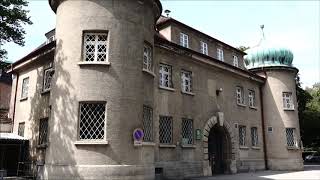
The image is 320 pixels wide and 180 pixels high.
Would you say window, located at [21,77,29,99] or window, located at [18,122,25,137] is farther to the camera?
window, located at [21,77,29,99]

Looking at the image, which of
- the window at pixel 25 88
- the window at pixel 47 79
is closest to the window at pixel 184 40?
the window at pixel 47 79

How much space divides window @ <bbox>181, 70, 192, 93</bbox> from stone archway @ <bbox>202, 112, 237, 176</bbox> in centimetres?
246

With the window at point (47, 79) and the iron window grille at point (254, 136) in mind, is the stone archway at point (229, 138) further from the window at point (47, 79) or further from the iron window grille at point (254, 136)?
the window at point (47, 79)

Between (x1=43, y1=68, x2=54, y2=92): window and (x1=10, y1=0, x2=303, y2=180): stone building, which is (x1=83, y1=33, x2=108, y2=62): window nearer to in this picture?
(x1=10, y1=0, x2=303, y2=180): stone building

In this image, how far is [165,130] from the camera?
18.6 metres

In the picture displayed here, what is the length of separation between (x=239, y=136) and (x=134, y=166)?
40.8 ft

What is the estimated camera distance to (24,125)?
2072 centimetres

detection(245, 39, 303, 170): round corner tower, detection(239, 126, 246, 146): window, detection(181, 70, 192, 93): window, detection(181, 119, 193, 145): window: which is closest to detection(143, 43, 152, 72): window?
detection(181, 70, 192, 93): window

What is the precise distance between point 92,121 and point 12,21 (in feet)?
27.1

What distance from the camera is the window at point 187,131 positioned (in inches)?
771

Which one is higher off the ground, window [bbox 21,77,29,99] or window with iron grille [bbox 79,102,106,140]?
window [bbox 21,77,29,99]

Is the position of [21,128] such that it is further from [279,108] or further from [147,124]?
[279,108]

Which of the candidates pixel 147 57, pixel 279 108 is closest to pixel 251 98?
pixel 279 108

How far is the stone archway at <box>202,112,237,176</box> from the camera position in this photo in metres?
20.6
